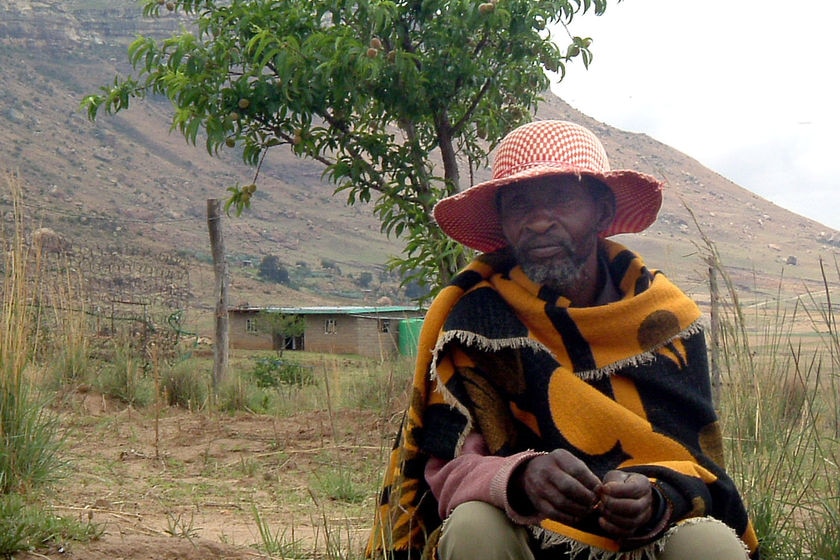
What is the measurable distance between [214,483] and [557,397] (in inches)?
115

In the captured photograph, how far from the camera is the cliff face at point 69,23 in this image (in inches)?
2181

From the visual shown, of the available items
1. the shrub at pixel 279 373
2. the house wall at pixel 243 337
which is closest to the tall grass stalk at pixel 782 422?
the shrub at pixel 279 373

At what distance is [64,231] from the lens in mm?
30031

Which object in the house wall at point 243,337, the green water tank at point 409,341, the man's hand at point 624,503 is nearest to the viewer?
the man's hand at point 624,503

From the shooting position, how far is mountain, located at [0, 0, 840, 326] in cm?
3591

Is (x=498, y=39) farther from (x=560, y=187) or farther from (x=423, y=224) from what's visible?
(x=560, y=187)

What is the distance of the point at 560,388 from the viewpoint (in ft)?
6.90

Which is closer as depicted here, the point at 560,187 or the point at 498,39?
the point at 560,187

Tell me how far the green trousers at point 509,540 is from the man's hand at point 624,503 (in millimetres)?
131

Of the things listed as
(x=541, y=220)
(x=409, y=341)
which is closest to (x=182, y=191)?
(x=409, y=341)

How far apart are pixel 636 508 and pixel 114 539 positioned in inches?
80.4

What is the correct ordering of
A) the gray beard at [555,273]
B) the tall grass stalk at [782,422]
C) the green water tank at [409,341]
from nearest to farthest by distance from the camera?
the gray beard at [555,273] → the tall grass stalk at [782,422] → the green water tank at [409,341]

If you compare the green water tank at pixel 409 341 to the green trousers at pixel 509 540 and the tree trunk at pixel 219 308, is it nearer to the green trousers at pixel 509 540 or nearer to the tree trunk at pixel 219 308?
the tree trunk at pixel 219 308

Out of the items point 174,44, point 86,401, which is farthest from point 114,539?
point 86,401
